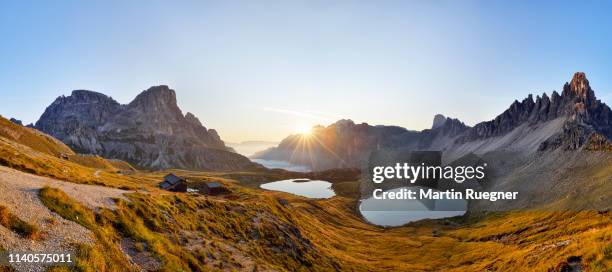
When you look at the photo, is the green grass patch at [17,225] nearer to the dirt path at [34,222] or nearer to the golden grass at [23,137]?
the dirt path at [34,222]

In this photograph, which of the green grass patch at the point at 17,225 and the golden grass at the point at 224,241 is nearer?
the green grass patch at the point at 17,225

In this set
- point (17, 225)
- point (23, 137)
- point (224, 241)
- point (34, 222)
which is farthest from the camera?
point (23, 137)

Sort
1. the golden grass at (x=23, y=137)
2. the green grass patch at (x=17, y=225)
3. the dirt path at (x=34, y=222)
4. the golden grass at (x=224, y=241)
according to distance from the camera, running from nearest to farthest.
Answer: the dirt path at (x=34, y=222) < the green grass patch at (x=17, y=225) < the golden grass at (x=224, y=241) < the golden grass at (x=23, y=137)

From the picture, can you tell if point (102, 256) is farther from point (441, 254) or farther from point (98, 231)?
point (441, 254)

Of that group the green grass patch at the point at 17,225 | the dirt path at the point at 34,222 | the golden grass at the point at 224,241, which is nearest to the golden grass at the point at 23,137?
the golden grass at the point at 224,241

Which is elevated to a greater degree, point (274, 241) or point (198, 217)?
point (198, 217)

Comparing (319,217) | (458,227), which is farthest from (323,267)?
(458,227)

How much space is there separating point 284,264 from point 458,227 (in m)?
140

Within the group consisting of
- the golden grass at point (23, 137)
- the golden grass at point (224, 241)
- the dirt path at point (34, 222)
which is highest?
the golden grass at point (23, 137)

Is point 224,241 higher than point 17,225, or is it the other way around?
point 17,225

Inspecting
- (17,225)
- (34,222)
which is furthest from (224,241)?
→ (17,225)

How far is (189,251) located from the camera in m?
33.1

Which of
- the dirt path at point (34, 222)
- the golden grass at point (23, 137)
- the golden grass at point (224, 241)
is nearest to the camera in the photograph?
the dirt path at point (34, 222)

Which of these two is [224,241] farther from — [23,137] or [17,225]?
[23,137]
